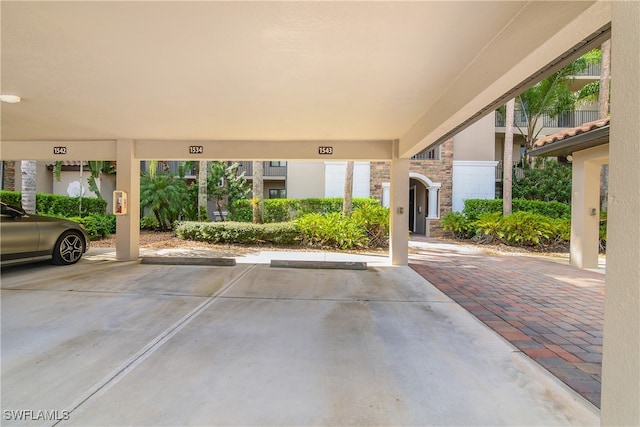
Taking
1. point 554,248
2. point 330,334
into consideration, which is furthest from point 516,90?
point 554,248

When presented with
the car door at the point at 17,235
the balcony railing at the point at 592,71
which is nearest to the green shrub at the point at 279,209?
the car door at the point at 17,235

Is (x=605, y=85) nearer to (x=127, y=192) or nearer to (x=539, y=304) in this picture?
(x=539, y=304)

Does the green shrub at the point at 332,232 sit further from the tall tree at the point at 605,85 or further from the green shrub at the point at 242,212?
the tall tree at the point at 605,85

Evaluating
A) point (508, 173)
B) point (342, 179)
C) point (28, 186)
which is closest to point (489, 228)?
point (508, 173)

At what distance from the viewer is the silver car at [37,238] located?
5.88m

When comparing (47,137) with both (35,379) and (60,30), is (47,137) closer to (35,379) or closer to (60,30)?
(60,30)

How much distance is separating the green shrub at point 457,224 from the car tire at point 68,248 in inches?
507

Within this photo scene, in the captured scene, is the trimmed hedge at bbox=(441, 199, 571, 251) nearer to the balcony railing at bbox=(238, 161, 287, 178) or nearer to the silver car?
the balcony railing at bbox=(238, 161, 287, 178)

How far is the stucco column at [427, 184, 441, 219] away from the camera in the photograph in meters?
15.3

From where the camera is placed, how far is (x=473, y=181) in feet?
50.8

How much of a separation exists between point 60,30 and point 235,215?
11997 mm

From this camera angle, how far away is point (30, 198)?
984 centimetres

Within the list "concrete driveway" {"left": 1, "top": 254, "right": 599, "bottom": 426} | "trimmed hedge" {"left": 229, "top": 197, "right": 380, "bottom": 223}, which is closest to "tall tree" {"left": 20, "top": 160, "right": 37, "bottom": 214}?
"concrete driveway" {"left": 1, "top": 254, "right": 599, "bottom": 426}

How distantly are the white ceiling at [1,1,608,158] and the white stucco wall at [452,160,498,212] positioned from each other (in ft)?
34.4
